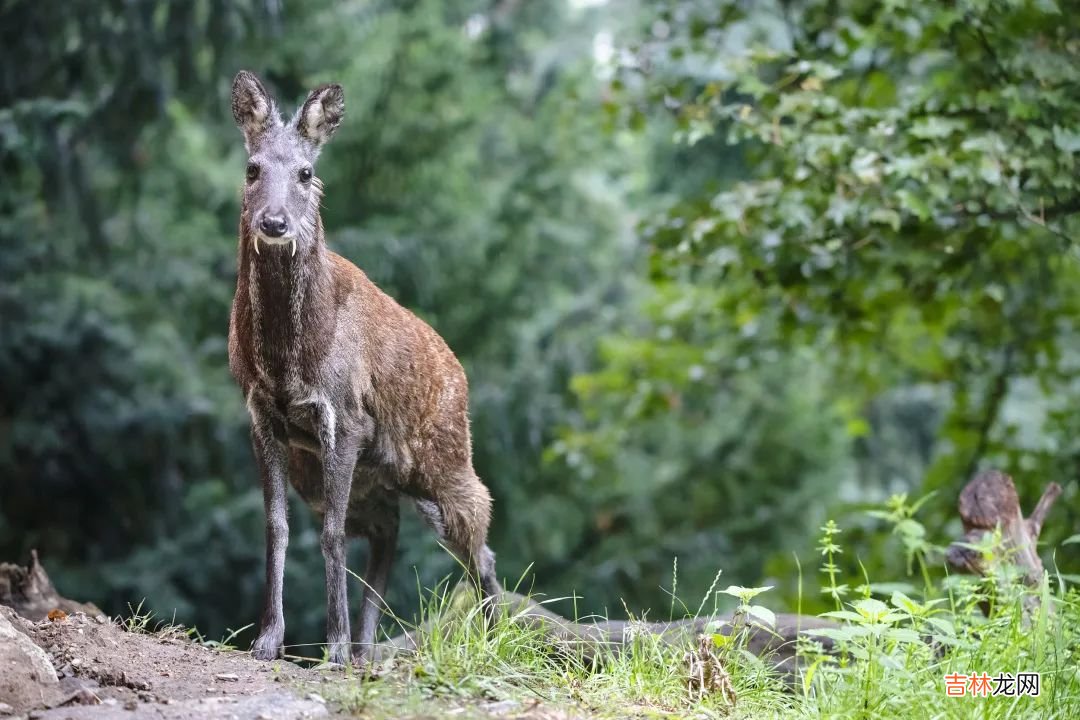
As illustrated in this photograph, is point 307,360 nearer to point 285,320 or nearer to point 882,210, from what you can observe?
point 285,320

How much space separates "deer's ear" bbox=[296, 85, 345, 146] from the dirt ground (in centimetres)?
208

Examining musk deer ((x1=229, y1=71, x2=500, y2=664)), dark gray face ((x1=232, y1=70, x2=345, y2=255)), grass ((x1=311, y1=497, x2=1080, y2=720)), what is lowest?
grass ((x1=311, y1=497, x2=1080, y2=720))

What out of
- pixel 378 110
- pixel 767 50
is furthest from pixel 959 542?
pixel 378 110

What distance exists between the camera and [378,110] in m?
9.93

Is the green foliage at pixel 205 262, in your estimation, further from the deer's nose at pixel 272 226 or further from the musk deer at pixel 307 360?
the deer's nose at pixel 272 226

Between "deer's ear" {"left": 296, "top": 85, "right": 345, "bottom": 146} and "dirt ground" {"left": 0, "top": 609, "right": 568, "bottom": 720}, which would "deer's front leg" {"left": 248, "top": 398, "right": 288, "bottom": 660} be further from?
"deer's ear" {"left": 296, "top": 85, "right": 345, "bottom": 146}

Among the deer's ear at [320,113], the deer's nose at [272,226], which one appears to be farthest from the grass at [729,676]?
the deer's ear at [320,113]

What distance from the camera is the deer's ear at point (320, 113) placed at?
523 centimetres

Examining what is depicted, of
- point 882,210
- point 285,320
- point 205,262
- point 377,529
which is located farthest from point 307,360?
point 205,262

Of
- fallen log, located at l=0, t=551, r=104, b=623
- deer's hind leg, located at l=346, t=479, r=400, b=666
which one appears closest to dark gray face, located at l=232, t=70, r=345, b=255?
deer's hind leg, located at l=346, t=479, r=400, b=666

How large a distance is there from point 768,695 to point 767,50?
375 cm

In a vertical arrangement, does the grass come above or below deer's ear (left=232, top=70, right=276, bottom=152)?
below

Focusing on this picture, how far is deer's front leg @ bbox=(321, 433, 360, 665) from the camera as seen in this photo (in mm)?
5133

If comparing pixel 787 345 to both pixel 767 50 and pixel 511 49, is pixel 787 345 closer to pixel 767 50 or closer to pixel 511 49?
pixel 767 50
